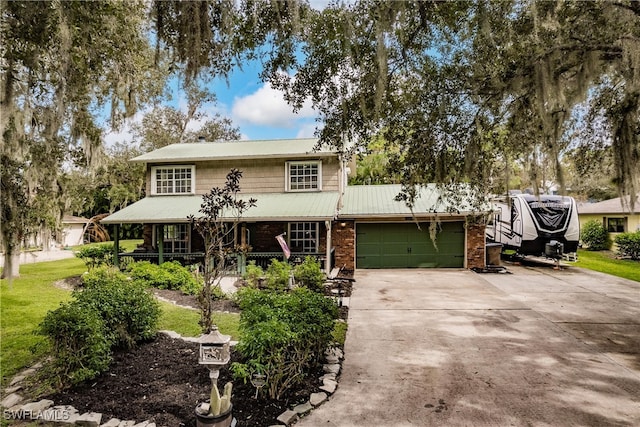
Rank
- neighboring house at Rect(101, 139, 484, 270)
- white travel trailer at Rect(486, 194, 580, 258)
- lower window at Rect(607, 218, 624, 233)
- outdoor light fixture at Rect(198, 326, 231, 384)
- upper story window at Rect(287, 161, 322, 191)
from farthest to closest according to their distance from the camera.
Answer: lower window at Rect(607, 218, 624, 233) → white travel trailer at Rect(486, 194, 580, 258) → upper story window at Rect(287, 161, 322, 191) → neighboring house at Rect(101, 139, 484, 270) → outdoor light fixture at Rect(198, 326, 231, 384)

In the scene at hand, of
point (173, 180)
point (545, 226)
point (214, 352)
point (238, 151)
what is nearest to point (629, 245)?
point (545, 226)

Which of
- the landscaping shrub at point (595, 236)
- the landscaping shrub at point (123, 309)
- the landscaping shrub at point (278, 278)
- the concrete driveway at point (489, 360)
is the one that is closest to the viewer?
the concrete driveway at point (489, 360)

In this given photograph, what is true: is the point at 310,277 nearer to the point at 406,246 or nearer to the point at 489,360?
the point at 489,360

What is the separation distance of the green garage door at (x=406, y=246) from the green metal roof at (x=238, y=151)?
11.8 feet

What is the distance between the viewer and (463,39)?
4.93 meters

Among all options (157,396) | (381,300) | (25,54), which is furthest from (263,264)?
(25,54)

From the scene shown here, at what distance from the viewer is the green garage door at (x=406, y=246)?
1398 cm

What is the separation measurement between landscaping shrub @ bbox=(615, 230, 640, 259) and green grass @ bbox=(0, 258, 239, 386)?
63.3 ft

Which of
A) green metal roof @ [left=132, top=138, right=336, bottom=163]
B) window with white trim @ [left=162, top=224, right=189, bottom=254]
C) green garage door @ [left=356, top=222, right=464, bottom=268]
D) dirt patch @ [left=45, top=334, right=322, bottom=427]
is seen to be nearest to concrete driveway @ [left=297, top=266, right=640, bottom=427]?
dirt patch @ [left=45, top=334, right=322, bottom=427]

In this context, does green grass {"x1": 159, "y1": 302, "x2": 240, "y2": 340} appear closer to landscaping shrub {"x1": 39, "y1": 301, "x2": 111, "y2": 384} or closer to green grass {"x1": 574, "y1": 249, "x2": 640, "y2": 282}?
landscaping shrub {"x1": 39, "y1": 301, "x2": 111, "y2": 384}

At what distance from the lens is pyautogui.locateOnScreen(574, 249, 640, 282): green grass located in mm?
13035

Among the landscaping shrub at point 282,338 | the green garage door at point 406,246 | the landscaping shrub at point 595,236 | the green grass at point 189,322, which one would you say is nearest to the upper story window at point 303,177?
the green garage door at point 406,246

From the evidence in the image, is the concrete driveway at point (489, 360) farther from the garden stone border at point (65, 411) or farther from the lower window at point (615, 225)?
the lower window at point (615, 225)

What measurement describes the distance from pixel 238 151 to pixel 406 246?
753 cm
